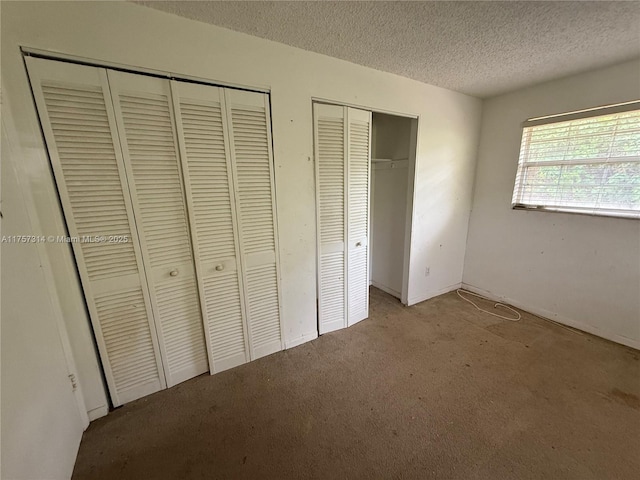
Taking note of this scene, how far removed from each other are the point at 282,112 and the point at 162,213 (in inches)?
40.8

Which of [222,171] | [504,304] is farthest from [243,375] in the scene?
[504,304]

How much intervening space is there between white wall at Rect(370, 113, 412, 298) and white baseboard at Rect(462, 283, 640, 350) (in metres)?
1.08

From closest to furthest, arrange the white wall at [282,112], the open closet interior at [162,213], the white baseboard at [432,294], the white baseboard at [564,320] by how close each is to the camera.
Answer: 1. the white wall at [282,112]
2. the open closet interior at [162,213]
3. the white baseboard at [564,320]
4. the white baseboard at [432,294]

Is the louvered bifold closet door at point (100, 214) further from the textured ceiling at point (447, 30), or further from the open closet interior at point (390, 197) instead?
the open closet interior at point (390, 197)

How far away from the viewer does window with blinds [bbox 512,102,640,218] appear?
1994 mm

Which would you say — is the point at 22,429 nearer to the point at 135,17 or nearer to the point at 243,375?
the point at 243,375

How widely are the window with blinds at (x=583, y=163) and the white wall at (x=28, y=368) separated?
12.2 feet

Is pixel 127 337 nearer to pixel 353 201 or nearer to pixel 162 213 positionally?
pixel 162 213

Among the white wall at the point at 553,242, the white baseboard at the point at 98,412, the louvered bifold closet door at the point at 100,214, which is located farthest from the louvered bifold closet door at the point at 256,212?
the white wall at the point at 553,242

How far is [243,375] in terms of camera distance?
187 cm

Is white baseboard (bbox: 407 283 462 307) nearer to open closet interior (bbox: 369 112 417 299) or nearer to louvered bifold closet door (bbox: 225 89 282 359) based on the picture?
open closet interior (bbox: 369 112 417 299)

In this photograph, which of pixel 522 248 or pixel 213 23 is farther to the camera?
pixel 522 248

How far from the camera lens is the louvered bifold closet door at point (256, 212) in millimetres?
1676

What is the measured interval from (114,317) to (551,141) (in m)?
3.77
